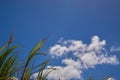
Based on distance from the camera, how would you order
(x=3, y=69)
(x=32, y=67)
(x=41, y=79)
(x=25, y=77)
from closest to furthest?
(x=3, y=69) → (x=25, y=77) → (x=32, y=67) → (x=41, y=79)

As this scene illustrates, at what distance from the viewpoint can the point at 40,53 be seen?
362cm

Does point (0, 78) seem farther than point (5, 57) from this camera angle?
No

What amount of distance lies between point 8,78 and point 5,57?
25 cm

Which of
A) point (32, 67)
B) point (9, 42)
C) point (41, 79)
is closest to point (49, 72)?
point (41, 79)

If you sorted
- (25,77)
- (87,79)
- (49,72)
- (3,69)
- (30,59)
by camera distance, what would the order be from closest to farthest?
(3,69) → (30,59) → (25,77) → (49,72) → (87,79)

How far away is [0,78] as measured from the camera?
9.97ft

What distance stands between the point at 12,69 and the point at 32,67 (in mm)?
487

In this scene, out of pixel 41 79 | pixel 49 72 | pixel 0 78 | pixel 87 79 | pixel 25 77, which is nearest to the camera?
Result: pixel 0 78

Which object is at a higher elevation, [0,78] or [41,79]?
→ [41,79]

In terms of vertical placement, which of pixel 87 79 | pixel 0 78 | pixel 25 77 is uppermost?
pixel 87 79

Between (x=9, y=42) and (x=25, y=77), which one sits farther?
(x=25, y=77)

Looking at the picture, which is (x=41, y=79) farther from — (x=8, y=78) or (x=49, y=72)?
(x=8, y=78)

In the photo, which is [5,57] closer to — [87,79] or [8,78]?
[8,78]

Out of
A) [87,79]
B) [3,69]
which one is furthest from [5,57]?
[87,79]
